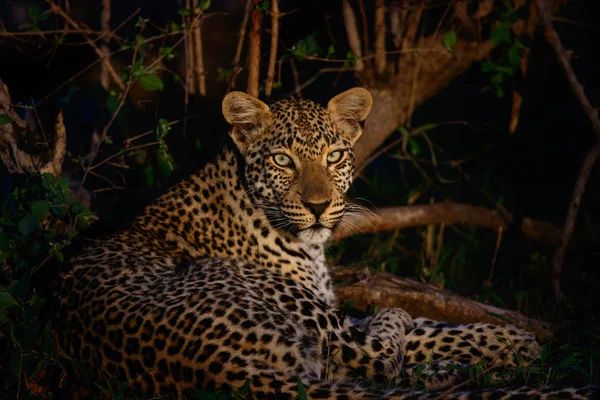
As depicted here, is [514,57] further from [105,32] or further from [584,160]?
[105,32]

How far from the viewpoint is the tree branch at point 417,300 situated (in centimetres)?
667

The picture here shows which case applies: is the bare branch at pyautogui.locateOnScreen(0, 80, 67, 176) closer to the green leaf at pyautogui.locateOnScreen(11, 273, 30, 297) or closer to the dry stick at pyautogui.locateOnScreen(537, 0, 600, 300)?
the green leaf at pyautogui.locateOnScreen(11, 273, 30, 297)

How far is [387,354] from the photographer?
5242 millimetres

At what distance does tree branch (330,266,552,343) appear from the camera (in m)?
6.67

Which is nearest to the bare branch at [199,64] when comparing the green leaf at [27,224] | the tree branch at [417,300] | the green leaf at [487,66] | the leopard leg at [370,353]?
the tree branch at [417,300]

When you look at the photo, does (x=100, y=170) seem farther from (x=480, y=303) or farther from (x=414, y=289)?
(x=480, y=303)

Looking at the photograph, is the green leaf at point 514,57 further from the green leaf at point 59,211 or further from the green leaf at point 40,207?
the green leaf at point 40,207

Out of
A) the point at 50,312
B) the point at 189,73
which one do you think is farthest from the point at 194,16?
the point at 50,312

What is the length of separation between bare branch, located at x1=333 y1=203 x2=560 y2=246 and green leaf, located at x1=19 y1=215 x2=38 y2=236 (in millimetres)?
3236

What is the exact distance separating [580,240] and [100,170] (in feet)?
17.1

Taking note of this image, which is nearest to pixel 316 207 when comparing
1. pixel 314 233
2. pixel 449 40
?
pixel 314 233

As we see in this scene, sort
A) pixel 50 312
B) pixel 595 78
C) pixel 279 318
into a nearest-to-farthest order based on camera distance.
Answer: pixel 279 318
pixel 50 312
pixel 595 78

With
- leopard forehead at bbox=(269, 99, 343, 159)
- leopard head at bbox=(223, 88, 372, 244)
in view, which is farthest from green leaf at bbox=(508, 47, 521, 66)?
leopard forehead at bbox=(269, 99, 343, 159)

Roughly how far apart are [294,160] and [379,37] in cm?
279
